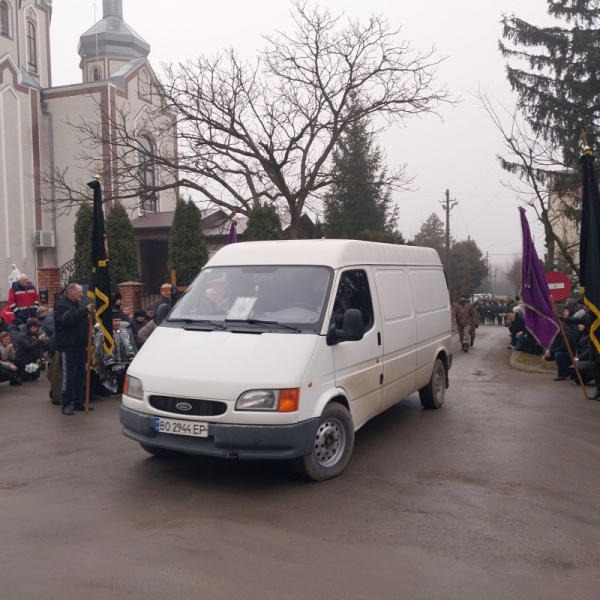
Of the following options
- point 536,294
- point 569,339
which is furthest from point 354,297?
point 569,339

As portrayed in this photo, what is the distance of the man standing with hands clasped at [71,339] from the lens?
30.1 feet

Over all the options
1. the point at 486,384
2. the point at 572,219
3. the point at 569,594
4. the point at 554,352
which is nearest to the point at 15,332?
the point at 486,384

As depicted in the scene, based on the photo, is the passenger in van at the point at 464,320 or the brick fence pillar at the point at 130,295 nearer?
the brick fence pillar at the point at 130,295

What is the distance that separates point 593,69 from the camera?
64.8 feet

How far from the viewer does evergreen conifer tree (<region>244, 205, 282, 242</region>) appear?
69.5ft

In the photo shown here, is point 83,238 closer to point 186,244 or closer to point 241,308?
point 186,244

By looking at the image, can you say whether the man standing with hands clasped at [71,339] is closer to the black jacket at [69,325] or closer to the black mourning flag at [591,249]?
the black jacket at [69,325]

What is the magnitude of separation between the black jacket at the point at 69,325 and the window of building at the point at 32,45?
25750 mm

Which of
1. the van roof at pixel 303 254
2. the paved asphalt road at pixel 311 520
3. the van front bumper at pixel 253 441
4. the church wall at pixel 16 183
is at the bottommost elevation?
the paved asphalt road at pixel 311 520

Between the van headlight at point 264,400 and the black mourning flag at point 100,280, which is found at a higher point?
the black mourning flag at point 100,280

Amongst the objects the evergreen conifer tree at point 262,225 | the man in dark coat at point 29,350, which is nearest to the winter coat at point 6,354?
the man in dark coat at point 29,350

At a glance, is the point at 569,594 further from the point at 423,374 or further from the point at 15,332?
the point at 15,332

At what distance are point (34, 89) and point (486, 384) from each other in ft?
80.8

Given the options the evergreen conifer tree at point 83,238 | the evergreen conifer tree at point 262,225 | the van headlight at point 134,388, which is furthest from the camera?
the evergreen conifer tree at point 83,238
